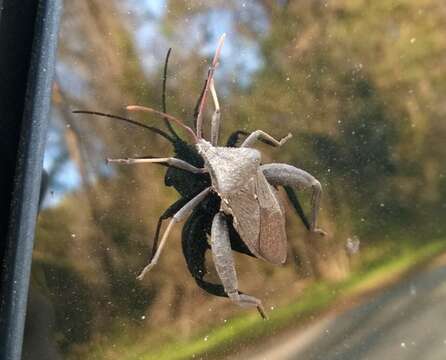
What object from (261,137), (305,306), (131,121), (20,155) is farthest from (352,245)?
(20,155)

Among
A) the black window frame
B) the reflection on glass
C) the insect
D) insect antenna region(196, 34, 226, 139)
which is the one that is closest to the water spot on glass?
the reflection on glass

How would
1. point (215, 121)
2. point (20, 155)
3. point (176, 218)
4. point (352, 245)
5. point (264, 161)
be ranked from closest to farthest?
1. point (20, 155)
2. point (176, 218)
3. point (215, 121)
4. point (264, 161)
5. point (352, 245)

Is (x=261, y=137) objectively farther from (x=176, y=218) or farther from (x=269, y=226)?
(x=176, y=218)

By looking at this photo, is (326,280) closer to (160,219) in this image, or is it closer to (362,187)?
(362,187)

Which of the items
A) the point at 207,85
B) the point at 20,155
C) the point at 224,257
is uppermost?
the point at 207,85

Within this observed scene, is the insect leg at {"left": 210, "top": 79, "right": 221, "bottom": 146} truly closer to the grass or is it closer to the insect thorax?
the insect thorax

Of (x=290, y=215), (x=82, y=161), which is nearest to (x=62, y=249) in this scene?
(x=82, y=161)

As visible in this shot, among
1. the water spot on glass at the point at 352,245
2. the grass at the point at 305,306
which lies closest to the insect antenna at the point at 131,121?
the grass at the point at 305,306
